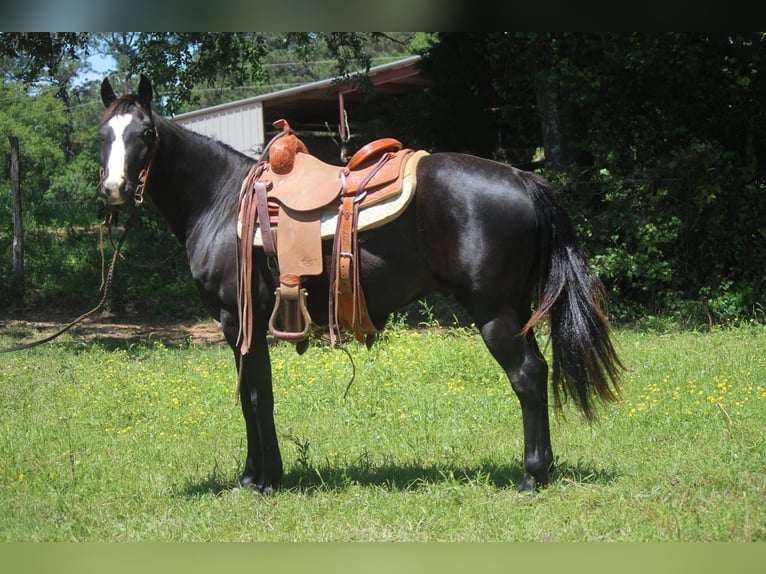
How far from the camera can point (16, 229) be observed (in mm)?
11719

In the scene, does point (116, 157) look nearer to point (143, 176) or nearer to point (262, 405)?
point (143, 176)

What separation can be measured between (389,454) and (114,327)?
762cm

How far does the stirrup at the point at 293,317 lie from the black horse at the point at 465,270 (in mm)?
165

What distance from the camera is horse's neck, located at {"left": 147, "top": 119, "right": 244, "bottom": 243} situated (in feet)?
14.7

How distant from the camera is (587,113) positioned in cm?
1048

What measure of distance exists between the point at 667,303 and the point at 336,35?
5.63 metres

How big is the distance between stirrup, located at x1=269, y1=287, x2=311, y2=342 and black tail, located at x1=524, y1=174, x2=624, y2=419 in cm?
126

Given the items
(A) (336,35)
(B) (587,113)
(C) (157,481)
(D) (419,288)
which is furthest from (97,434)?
(B) (587,113)

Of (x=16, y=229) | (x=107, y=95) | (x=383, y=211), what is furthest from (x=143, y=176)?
(x=16, y=229)

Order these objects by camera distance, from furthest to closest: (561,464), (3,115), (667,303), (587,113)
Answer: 1. (3,115)
2. (587,113)
3. (667,303)
4. (561,464)

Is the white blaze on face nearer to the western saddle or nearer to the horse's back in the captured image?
the western saddle

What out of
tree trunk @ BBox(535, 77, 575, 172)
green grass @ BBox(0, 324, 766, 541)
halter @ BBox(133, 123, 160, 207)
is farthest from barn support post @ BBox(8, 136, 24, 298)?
halter @ BBox(133, 123, 160, 207)

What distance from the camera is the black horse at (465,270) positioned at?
404 cm

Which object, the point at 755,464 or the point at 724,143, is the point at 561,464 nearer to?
the point at 755,464
